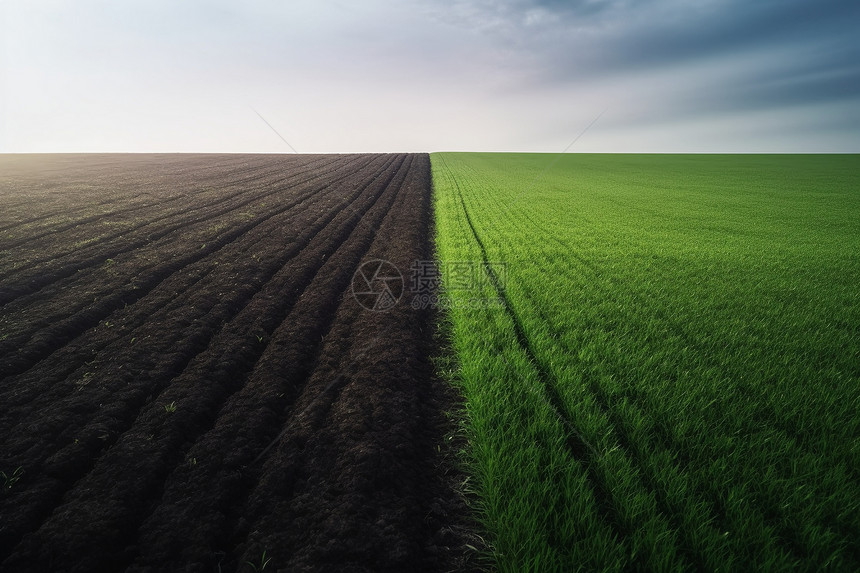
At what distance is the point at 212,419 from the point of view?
13.2ft

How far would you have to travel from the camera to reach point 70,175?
28.8 metres

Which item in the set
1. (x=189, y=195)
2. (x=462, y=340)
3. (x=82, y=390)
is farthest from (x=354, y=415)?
(x=189, y=195)

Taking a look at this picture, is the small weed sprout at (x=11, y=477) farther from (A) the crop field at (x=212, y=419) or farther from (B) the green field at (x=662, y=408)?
(B) the green field at (x=662, y=408)

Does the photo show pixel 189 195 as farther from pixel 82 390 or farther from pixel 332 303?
pixel 82 390

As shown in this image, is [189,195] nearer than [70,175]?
Yes

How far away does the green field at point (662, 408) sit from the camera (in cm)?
252

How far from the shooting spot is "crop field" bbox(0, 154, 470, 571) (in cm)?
271

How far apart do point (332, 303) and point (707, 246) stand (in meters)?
11.2

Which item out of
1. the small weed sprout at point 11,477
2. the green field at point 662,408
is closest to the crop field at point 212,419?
the small weed sprout at point 11,477

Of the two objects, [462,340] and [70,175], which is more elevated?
[70,175]

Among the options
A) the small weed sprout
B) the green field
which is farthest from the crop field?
the green field

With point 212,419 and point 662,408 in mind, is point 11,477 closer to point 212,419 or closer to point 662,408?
point 212,419

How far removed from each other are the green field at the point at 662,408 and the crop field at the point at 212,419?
2.54ft

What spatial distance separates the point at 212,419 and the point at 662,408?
4.73 metres
